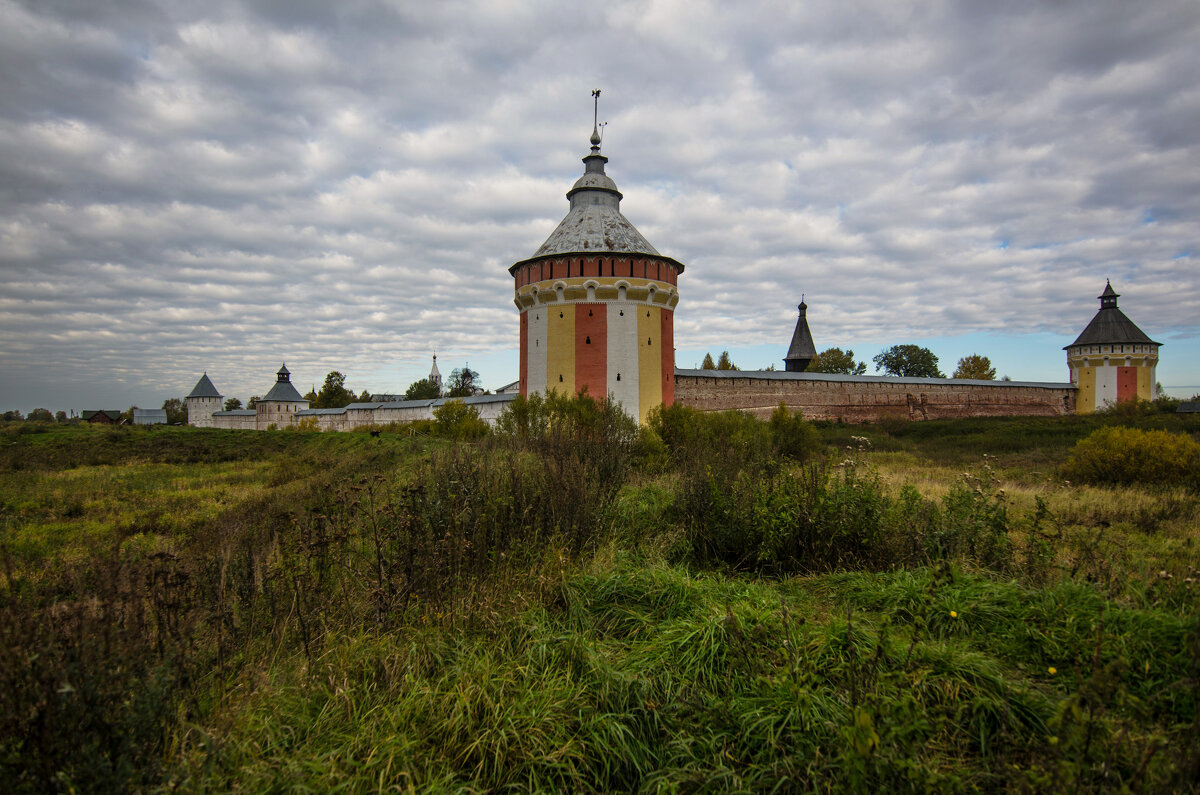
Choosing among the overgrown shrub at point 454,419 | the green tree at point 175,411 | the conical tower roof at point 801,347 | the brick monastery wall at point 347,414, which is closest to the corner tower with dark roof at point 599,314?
the overgrown shrub at point 454,419

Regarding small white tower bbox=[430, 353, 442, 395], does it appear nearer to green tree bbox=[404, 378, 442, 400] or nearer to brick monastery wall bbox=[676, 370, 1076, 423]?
green tree bbox=[404, 378, 442, 400]

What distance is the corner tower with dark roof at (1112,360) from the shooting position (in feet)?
108

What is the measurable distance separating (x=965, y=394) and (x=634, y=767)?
37171 mm

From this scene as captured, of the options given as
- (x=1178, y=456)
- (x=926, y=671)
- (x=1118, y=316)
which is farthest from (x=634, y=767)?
(x=1118, y=316)

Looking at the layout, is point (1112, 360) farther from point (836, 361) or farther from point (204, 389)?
point (204, 389)

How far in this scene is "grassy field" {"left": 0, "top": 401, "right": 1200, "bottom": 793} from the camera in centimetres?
201

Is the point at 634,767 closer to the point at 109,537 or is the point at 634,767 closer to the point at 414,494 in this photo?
the point at 414,494

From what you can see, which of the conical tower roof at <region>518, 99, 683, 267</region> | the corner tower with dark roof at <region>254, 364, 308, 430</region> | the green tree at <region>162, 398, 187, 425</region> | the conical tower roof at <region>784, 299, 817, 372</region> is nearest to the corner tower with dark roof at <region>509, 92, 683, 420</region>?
the conical tower roof at <region>518, 99, 683, 267</region>

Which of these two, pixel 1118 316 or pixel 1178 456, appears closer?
pixel 1178 456

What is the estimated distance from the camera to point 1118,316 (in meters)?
33.6

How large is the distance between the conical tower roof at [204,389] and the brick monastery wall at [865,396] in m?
55.8

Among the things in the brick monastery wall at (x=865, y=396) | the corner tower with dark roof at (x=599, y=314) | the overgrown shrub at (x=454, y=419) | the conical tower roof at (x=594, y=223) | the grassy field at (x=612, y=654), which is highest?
the conical tower roof at (x=594, y=223)

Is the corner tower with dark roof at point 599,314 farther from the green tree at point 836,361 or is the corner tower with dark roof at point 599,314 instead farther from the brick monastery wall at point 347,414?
the green tree at point 836,361

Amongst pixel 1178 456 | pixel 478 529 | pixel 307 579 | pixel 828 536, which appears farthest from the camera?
pixel 1178 456
